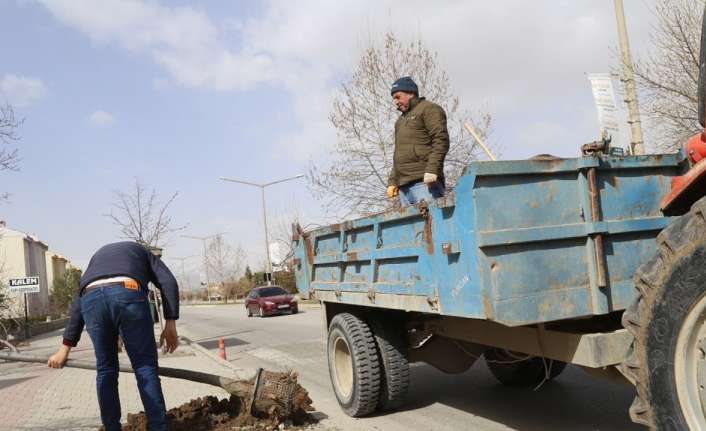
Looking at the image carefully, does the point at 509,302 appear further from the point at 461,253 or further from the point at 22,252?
the point at 22,252

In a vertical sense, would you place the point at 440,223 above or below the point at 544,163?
below

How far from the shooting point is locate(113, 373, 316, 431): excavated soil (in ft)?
17.0

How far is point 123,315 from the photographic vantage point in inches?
162

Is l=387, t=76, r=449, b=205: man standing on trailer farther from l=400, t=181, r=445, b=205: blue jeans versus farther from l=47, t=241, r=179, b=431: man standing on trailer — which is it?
l=47, t=241, r=179, b=431: man standing on trailer

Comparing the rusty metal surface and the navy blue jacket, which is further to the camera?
the navy blue jacket

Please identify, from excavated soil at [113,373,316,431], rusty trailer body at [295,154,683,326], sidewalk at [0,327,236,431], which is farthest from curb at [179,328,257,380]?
rusty trailer body at [295,154,683,326]

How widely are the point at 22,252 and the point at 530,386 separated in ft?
184

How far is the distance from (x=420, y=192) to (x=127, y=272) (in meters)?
2.72

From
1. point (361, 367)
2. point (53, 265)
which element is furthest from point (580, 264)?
point (53, 265)

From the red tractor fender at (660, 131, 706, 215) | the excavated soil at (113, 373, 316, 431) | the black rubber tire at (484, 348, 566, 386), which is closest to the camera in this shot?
the red tractor fender at (660, 131, 706, 215)

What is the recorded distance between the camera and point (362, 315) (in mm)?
5930

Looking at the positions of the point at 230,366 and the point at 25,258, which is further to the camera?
the point at 25,258

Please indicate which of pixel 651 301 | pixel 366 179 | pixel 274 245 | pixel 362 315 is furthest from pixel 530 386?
pixel 274 245

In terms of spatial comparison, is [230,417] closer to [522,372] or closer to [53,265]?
[522,372]
